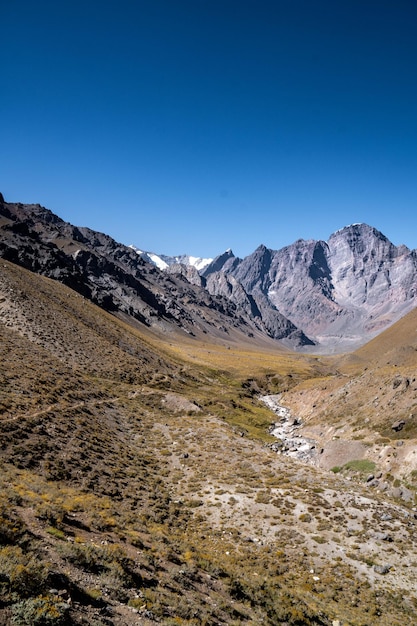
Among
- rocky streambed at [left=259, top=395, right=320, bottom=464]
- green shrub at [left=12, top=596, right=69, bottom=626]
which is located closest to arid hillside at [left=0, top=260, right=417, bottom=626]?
green shrub at [left=12, top=596, right=69, bottom=626]

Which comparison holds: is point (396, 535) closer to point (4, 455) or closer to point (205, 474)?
point (205, 474)

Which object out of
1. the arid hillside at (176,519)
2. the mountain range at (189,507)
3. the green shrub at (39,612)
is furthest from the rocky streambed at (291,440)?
the green shrub at (39,612)

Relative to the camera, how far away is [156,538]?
22.0 metres

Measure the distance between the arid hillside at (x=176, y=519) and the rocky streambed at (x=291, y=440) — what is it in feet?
6.88

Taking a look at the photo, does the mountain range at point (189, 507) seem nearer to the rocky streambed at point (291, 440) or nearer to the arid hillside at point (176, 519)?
the arid hillside at point (176, 519)

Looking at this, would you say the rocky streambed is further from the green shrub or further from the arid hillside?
the green shrub

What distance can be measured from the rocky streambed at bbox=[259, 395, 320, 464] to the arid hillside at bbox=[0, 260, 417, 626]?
210 centimetres

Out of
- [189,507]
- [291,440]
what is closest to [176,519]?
[189,507]

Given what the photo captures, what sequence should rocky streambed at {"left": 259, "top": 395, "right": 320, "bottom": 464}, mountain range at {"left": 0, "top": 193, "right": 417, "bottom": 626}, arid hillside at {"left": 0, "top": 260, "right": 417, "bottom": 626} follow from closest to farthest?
arid hillside at {"left": 0, "top": 260, "right": 417, "bottom": 626} < mountain range at {"left": 0, "top": 193, "right": 417, "bottom": 626} < rocky streambed at {"left": 259, "top": 395, "right": 320, "bottom": 464}

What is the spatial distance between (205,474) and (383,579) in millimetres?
18780

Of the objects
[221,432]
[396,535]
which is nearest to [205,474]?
[221,432]

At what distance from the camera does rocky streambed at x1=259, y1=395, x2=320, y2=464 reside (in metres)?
52.8

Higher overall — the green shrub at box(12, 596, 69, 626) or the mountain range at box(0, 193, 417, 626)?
the green shrub at box(12, 596, 69, 626)

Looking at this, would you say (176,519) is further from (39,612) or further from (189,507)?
(39,612)
